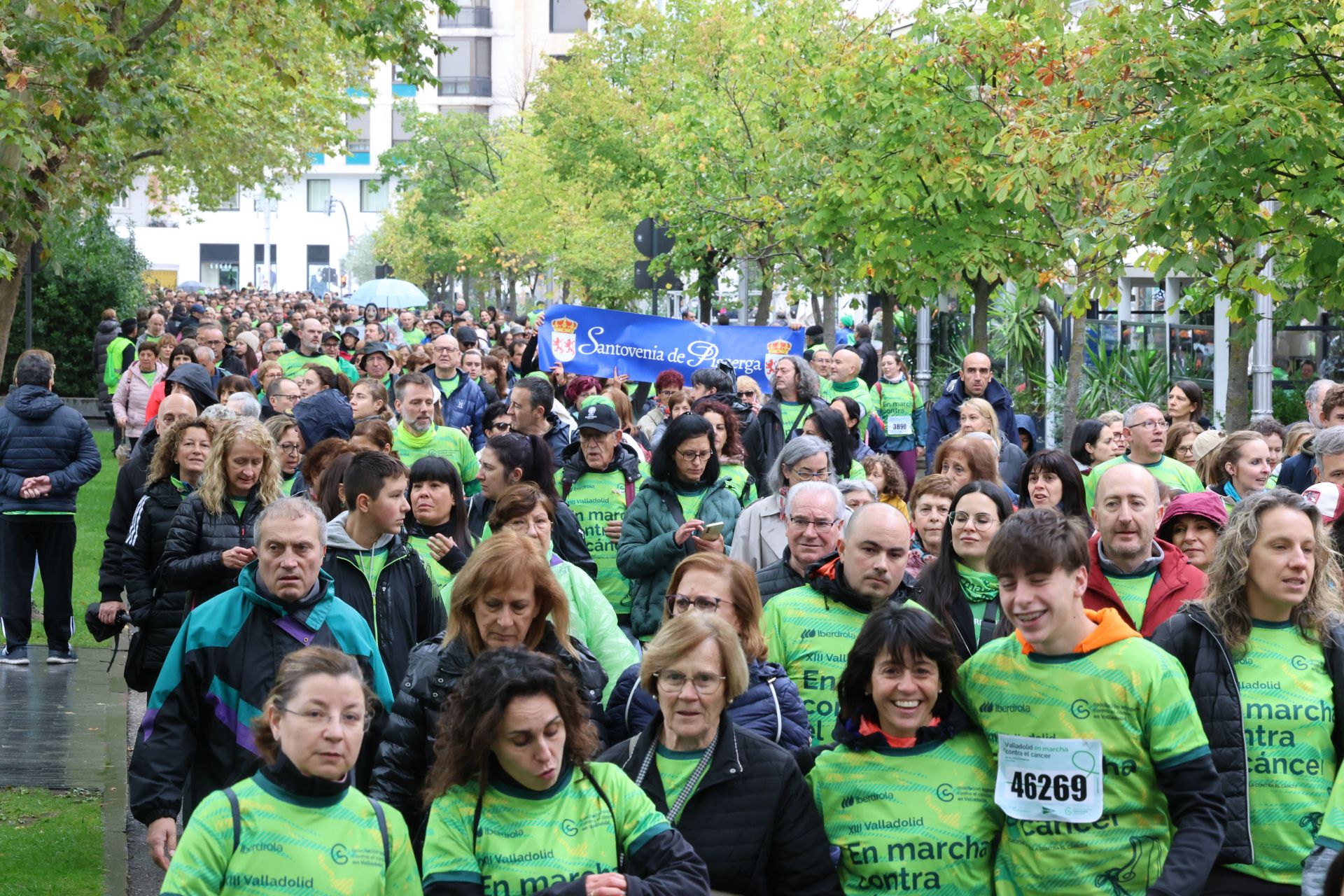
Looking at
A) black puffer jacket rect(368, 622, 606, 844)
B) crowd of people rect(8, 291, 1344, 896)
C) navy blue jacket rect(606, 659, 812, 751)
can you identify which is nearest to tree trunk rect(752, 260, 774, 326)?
crowd of people rect(8, 291, 1344, 896)

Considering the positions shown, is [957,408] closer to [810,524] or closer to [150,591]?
[810,524]

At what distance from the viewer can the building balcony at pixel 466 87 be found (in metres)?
97.8

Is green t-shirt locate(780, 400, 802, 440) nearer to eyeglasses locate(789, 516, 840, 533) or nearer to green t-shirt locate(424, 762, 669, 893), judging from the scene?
eyeglasses locate(789, 516, 840, 533)

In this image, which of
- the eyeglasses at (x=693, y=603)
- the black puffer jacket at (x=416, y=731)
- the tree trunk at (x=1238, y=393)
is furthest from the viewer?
the tree trunk at (x=1238, y=393)

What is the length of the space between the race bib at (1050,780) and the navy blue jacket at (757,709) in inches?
30.7

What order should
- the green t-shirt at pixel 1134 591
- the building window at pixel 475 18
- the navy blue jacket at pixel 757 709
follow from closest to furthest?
the navy blue jacket at pixel 757 709, the green t-shirt at pixel 1134 591, the building window at pixel 475 18

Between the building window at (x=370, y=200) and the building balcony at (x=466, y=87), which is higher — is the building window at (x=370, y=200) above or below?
below

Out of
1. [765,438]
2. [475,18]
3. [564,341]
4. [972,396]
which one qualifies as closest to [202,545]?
[765,438]

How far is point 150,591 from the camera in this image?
7.45 meters

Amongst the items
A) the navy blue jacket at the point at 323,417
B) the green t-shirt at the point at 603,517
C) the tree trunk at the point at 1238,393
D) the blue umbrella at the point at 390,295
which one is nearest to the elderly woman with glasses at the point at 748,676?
the green t-shirt at the point at 603,517

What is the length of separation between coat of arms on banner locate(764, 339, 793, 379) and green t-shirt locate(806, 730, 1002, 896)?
37.5ft

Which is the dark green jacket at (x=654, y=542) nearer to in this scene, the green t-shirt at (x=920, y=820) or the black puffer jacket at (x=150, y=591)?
the black puffer jacket at (x=150, y=591)

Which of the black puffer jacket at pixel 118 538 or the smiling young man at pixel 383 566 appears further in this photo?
the black puffer jacket at pixel 118 538

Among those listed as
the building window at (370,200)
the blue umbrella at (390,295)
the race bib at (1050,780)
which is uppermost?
the building window at (370,200)
